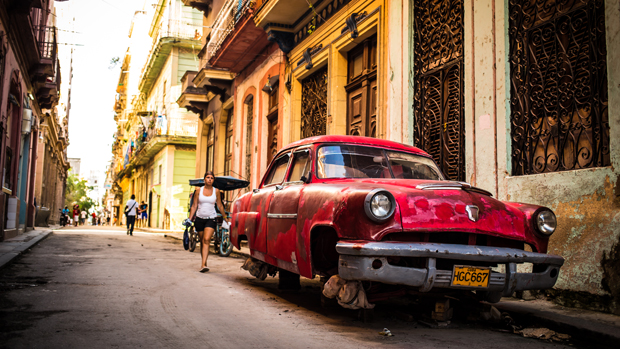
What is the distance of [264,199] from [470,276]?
279 cm

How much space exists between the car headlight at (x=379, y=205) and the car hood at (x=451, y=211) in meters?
0.09

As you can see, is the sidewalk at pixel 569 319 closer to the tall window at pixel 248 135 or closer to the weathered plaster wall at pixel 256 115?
the weathered plaster wall at pixel 256 115

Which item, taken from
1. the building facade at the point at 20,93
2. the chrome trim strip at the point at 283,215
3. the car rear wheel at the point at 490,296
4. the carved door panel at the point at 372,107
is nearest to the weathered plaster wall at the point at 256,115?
the carved door panel at the point at 372,107

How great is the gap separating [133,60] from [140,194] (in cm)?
1487

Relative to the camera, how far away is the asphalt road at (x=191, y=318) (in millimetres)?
3861

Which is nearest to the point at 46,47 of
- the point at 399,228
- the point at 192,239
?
the point at 192,239

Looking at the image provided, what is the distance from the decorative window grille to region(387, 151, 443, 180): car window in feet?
22.6

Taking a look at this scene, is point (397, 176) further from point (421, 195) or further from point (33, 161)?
point (33, 161)

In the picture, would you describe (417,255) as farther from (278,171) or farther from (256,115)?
(256,115)

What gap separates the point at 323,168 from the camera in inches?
207

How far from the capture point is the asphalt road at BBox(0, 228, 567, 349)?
12.7 ft

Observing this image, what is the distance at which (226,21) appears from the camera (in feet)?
61.1

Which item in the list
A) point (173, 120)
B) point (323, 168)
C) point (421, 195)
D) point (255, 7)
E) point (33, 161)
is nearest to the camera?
point (421, 195)

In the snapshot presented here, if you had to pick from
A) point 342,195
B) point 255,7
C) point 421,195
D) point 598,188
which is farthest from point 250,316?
point 255,7
